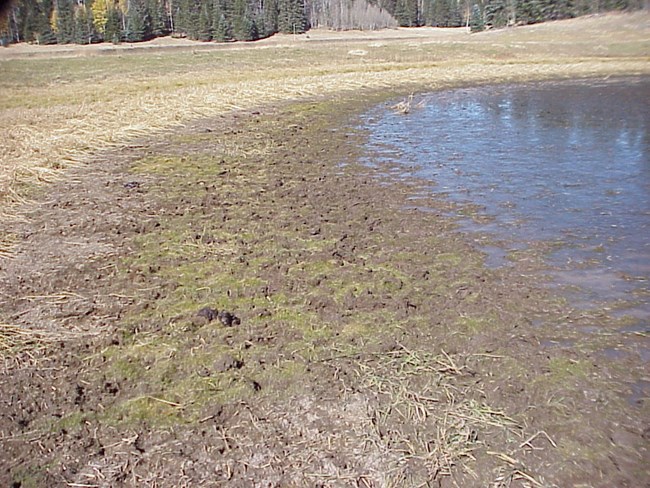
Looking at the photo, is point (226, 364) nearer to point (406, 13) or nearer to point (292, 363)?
point (292, 363)

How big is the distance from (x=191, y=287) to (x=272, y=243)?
119 centimetres

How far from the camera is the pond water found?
4.97 metres

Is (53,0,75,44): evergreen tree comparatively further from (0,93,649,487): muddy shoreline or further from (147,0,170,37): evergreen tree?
(0,93,649,487): muddy shoreline

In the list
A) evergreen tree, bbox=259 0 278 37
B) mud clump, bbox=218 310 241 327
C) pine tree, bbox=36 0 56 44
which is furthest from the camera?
evergreen tree, bbox=259 0 278 37

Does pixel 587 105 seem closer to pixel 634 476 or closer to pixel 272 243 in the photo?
pixel 272 243

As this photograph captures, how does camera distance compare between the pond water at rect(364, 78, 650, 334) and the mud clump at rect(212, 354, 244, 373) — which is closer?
the mud clump at rect(212, 354, 244, 373)

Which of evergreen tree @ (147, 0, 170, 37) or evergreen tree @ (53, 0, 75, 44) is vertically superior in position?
evergreen tree @ (147, 0, 170, 37)

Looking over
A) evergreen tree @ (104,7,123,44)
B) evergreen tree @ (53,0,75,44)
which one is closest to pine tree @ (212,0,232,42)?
evergreen tree @ (104,7,123,44)

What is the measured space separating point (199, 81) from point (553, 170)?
15412mm

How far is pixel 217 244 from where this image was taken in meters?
5.49

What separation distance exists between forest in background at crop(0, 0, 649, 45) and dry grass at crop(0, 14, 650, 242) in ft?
15.4

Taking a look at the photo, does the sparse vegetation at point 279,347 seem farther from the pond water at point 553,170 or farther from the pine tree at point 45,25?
the pine tree at point 45,25

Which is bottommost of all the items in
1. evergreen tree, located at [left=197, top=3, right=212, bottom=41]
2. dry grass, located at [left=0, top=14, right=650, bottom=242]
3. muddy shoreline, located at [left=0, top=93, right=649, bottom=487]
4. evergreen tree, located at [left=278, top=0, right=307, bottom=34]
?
muddy shoreline, located at [left=0, top=93, right=649, bottom=487]

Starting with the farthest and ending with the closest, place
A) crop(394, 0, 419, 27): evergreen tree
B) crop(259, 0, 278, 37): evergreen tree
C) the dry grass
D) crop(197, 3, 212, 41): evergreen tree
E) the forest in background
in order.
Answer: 1. crop(394, 0, 419, 27): evergreen tree
2. crop(259, 0, 278, 37): evergreen tree
3. crop(197, 3, 212, 41): evergreen tree
4. the forest in background
5. the dry grass
